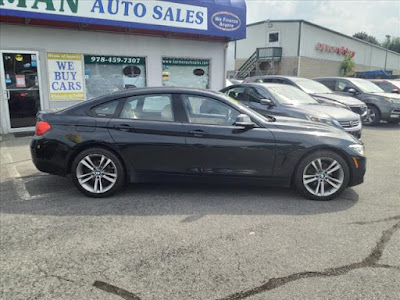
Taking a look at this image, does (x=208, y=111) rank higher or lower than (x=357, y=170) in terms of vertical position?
higher

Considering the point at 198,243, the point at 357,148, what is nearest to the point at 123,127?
the point at 198,243

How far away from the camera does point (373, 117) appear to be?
40.0 ft

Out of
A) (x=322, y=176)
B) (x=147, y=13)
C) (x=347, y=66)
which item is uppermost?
(x=347, y=66)

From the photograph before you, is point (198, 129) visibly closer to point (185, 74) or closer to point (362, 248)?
point (362, 248)

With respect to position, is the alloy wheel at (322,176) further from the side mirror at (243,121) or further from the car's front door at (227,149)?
the side mirror at (243,121)

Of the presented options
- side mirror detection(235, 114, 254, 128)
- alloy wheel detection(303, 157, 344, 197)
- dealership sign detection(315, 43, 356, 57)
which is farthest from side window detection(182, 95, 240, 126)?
dealership sign detection(315, 43, 356, 57)

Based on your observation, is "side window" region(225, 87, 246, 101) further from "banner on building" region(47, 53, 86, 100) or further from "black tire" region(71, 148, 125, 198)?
"black tire" region(71, 148, 125, 198)

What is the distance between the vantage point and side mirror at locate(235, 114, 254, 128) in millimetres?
4543

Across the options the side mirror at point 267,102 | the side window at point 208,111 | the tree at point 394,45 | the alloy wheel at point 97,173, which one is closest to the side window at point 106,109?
the alloy wheel at point 97,173

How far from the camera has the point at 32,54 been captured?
9.10 meters

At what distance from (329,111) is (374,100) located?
5267mm

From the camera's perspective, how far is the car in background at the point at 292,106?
7373 mm

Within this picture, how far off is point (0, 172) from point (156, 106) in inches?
125

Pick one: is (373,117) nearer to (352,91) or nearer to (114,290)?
(352,91)
